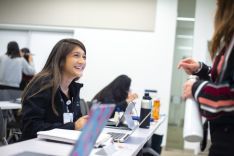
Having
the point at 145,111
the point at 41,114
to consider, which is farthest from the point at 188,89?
the point at 145,111

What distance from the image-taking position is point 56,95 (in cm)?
198

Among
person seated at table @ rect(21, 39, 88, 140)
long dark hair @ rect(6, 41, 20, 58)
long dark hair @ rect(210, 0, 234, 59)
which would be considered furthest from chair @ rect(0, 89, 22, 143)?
long dark hair @ rect(210, 0, 234, 59)

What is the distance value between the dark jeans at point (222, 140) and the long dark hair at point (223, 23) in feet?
0.88

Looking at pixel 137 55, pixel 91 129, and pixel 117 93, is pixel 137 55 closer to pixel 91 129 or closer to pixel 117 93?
pixel 117 93

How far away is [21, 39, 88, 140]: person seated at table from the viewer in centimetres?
184

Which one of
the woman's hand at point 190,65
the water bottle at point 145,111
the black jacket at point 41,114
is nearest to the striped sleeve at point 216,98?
the woman's hand at point 190,65

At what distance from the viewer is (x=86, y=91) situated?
19.3ft

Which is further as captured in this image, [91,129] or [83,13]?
[83,13]

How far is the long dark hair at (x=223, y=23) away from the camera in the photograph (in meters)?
1.09

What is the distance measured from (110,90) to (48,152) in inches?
98.7

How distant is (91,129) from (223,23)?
0.57m

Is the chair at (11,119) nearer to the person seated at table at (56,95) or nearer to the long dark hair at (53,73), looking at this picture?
the person seated at table at (56,95)

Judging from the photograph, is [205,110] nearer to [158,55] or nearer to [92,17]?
[158,55]

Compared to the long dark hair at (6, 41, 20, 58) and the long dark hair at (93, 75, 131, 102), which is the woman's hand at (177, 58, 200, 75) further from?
the long dark hair at (6, 41, 20, 58)
